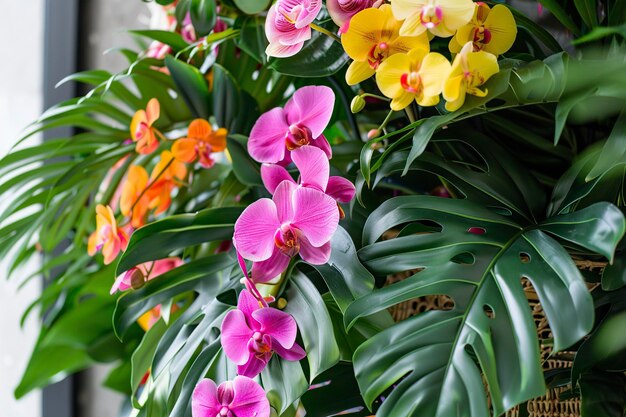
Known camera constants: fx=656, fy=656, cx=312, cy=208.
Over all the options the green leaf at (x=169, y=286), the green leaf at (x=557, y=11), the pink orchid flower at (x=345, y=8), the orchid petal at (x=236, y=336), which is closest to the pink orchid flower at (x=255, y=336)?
the orchid petal at (x=236, y=336)

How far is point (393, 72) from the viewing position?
447 mm

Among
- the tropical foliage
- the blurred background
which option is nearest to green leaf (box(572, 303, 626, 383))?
the tropical foliage

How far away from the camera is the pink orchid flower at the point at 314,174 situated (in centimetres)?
47

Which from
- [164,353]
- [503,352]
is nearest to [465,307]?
[503,352]

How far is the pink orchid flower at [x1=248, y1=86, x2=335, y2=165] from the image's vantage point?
499 millimetres

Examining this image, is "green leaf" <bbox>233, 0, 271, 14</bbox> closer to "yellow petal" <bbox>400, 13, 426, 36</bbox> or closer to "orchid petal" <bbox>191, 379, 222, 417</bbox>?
"yellow petal" <bbox>400, 13, 426, 36</bbox>

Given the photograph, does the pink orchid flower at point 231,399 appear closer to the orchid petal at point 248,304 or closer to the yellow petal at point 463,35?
the orchid petal at point 248,304

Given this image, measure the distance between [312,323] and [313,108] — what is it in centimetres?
16

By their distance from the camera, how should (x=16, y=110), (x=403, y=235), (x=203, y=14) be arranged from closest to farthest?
(x=403, y=235) → (x=203, y=14) → (x=16, y=110)

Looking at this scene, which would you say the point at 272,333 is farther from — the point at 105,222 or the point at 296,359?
the point at 105,222

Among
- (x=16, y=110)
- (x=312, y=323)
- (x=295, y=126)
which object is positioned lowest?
(x=16, y=110)

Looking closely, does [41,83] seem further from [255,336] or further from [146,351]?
[255,336]

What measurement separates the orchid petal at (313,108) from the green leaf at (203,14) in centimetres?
17

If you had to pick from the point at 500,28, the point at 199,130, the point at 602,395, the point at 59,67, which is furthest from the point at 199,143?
the point at 59,67
